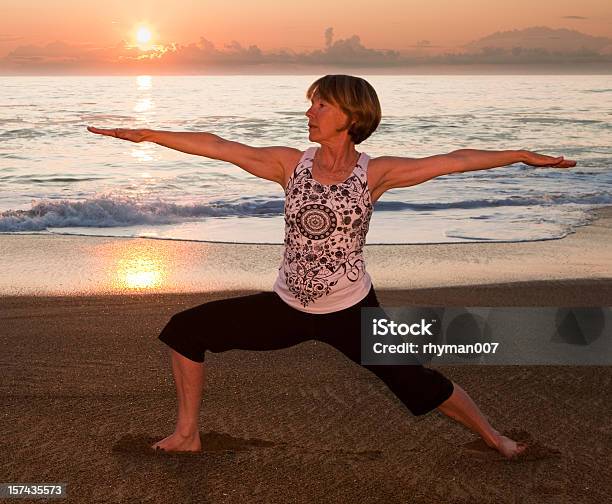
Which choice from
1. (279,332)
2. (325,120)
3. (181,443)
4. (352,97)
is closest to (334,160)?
(325,120)

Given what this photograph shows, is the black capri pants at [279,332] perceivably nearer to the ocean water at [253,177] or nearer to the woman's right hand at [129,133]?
the woman's right hand at [129,133]

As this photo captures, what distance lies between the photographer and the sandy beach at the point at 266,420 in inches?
185

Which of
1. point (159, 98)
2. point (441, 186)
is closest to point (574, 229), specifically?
point (441, 186)

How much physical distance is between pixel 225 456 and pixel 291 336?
774mm

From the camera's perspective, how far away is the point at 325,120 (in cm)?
449

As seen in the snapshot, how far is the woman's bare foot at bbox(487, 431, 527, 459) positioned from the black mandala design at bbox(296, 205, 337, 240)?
1391 mm

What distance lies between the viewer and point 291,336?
4.65 meters

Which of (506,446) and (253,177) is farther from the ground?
(506,446)

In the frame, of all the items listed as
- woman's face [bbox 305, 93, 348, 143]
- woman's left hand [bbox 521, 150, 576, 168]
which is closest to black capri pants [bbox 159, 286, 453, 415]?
woman's face [bbox 305, 93, 348, 143]

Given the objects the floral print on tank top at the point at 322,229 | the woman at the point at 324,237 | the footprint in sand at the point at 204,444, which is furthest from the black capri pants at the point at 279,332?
the footprint in sand at the point at 204,444

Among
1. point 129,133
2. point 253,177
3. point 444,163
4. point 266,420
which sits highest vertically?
point 129,133

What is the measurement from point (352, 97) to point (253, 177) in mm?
19196

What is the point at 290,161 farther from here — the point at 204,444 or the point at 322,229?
the point at 204,444

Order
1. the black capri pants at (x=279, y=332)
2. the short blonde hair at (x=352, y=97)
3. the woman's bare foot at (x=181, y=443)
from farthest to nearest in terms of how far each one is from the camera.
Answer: the woman's bare foot at (x=181, y=443)
the black capri pants at (x=279, y=332)
the short blonde hair at (x=352, y=97)
